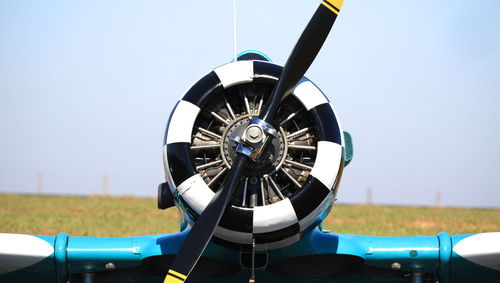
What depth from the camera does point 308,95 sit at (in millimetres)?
7148

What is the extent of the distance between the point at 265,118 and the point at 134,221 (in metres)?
12.7

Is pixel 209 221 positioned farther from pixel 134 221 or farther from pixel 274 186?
Answer: pixel 134 221

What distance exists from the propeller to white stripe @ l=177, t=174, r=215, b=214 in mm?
97

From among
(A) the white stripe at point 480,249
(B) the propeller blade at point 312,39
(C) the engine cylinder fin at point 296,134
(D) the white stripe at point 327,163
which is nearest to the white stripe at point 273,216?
(D) the white stripe at point 327,163

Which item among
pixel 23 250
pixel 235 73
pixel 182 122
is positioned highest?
pixel 235 73

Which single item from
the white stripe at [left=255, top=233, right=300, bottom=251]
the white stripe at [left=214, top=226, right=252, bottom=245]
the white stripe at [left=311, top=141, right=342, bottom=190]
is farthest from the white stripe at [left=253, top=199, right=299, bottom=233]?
the white stripe at [left=311, top=141, right=342, bottom=190]

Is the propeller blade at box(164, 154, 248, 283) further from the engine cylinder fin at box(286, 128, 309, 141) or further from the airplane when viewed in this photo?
the engine cylinder fin at box(286, 128, 309, 141)

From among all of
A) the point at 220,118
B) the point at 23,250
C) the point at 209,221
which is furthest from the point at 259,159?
the point at 23,250

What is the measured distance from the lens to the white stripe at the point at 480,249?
7695mm

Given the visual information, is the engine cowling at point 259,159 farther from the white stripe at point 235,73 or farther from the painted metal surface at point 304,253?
the painted metal surface at point 304,253

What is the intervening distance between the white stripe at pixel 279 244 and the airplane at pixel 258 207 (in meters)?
0.01

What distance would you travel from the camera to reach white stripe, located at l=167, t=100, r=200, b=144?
7.00 meters

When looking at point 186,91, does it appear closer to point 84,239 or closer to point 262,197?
point 262,197

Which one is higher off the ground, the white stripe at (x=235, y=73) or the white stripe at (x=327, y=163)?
the white stripe at (x=235, y=73)
